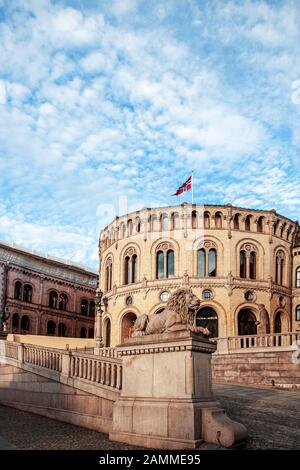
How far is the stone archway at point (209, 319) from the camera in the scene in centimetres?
3814

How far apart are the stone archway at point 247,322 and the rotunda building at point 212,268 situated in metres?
0.08

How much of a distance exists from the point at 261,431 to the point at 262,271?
100 ft

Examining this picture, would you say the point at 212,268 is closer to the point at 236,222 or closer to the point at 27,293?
the point at 236,222

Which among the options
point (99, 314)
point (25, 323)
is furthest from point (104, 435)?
point (25, 323)

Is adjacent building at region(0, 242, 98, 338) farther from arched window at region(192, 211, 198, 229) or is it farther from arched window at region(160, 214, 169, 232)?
arched window at region(192, 211, 198, 229)

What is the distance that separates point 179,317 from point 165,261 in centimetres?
2986

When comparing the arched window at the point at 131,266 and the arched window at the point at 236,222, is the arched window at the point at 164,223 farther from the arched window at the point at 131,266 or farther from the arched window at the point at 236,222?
the arched window at the point at 236,222

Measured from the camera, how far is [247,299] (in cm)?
3903

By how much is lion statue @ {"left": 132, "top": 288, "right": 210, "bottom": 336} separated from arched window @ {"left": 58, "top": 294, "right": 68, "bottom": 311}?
44.9 metres

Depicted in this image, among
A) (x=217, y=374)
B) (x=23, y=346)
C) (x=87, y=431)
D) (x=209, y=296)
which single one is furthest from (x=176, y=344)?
(x=209, y=296)

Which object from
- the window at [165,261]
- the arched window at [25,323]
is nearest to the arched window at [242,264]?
the window at [165,261]

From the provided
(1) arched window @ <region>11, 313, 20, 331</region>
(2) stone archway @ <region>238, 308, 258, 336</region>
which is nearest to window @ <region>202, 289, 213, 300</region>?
(2) stone archway @ <region>238, 308, 258, 336</region>

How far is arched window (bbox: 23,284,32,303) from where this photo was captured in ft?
165

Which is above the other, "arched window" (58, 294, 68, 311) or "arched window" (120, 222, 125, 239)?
"arched window" (120, 222, 125, 239)
